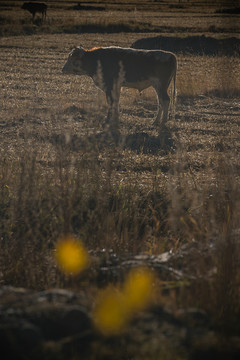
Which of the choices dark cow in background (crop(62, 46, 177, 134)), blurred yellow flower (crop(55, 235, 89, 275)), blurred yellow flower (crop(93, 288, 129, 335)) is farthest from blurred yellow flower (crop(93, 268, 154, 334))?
dark cow in background (crop(62, 46, 177, 134))

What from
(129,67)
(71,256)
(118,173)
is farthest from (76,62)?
(71,256)

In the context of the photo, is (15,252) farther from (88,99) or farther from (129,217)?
(88,99)

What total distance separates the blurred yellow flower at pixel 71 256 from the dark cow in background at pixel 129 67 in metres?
5.43

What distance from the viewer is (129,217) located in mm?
4477

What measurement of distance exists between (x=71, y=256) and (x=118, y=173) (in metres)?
3.01

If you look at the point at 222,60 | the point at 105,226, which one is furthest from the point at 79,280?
the point at 222,60

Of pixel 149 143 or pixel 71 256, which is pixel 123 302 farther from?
pixel 149 143

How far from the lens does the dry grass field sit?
3.43 m

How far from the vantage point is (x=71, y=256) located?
137 inches

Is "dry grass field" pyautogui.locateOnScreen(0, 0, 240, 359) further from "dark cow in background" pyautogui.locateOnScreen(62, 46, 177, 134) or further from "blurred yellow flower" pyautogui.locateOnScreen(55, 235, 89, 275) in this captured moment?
"dark cow in background" pyautogui.locateOnScreen(62, 46, 177, 134)

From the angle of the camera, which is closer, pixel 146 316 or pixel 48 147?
pixel 146 316

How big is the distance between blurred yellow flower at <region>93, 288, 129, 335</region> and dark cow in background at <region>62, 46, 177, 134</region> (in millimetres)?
6364

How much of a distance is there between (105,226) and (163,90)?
19.3 feet

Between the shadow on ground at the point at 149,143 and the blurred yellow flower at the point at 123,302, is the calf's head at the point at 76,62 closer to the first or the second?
the shadow on ground at the point at 149,143
